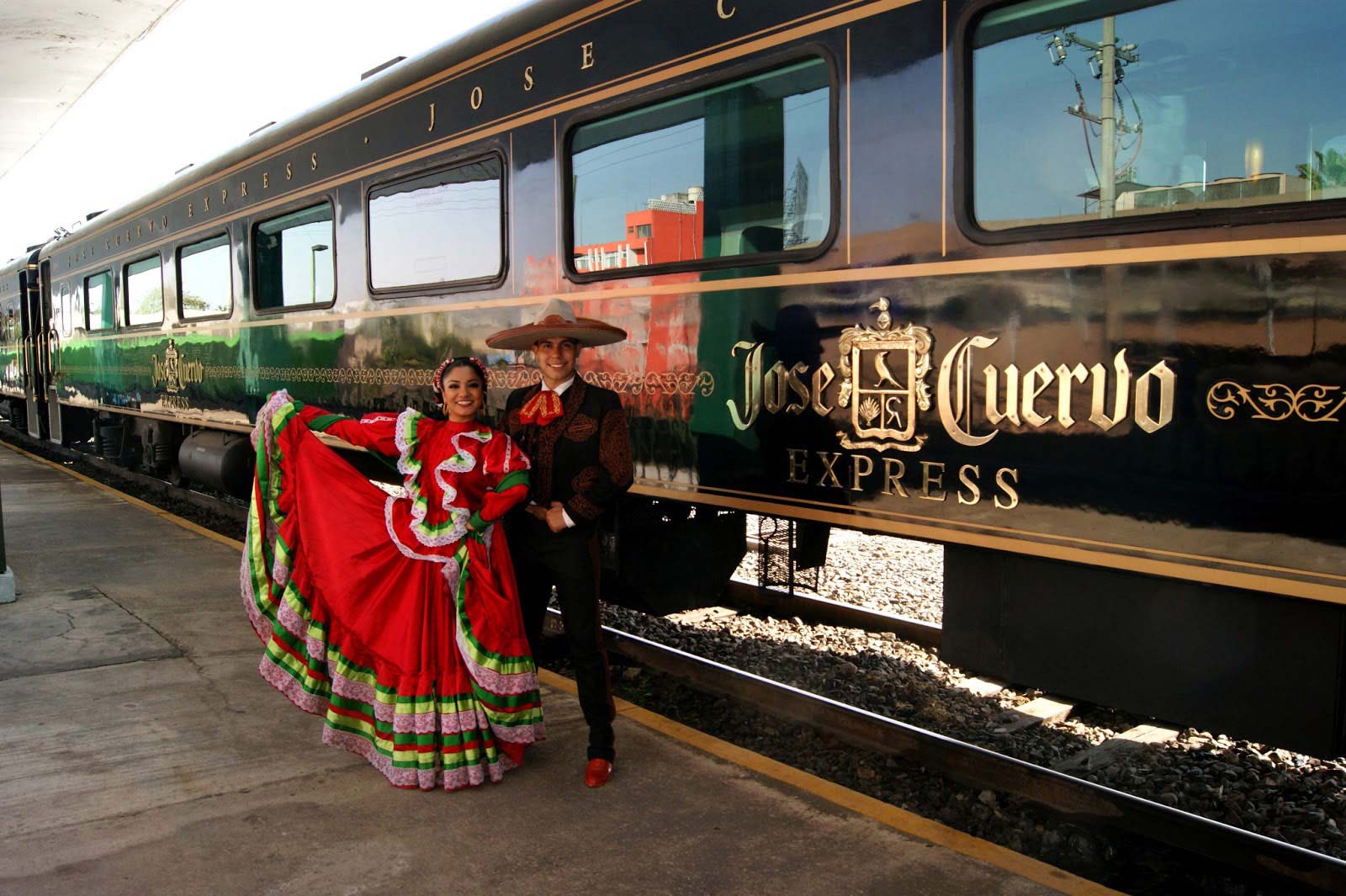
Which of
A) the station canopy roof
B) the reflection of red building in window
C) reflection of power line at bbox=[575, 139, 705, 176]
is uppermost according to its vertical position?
the station canopy roof

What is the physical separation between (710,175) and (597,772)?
2331mm

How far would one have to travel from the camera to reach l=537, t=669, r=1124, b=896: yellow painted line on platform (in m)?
2.96

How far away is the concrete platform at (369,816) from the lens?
2953mm

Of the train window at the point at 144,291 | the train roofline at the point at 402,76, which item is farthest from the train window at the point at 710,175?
the train window at the point at 144,291

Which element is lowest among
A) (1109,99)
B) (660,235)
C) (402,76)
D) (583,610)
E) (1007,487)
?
(583,610)

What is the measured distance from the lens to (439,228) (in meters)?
5.92

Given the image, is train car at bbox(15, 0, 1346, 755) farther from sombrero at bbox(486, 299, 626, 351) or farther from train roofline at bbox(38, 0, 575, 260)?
sombrero at bbox(486, 299, 626, 351)

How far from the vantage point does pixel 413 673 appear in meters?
3.49

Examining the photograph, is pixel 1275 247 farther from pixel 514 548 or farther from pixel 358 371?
A: pixel 358 371

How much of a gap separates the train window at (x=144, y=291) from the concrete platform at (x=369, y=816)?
22.2ft

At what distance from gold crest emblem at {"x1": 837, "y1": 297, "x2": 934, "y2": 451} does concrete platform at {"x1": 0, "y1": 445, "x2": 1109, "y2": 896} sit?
1162mm

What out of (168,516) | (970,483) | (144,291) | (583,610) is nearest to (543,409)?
(583,610)

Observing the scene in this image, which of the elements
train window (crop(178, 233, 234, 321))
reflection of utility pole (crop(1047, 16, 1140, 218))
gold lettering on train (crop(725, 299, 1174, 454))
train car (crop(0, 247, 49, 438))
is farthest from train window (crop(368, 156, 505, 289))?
train car (crop(0, 247, 49, 438))

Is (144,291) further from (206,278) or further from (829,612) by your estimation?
(829,612)
